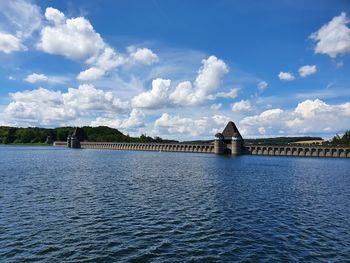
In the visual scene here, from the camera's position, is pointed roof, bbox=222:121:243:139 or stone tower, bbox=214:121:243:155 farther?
pointed roof, bbox=222:121:243:139

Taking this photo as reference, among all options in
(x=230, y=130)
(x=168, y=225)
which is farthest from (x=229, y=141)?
(x=168, y=225)

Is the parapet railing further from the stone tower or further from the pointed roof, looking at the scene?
the pointed roof

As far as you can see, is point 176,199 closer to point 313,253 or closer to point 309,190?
point 313,253

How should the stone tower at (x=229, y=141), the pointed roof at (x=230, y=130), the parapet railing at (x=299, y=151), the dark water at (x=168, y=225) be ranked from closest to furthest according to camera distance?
1. the dark water at (x=168, y=225)
2. the parapet railing at (x=299, y=151)
3. the stone tower at (x=229, y=141)
4. the pointed roof at (x=230, y=130)

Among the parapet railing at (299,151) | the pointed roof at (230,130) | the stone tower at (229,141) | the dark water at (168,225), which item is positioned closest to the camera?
the dark water at (168,225)

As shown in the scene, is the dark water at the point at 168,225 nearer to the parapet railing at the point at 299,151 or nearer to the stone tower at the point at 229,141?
the parapet railing at the point at 299,151

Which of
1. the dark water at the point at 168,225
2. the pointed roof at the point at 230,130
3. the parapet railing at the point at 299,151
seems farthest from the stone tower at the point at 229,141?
the dark water at the point at 168,225

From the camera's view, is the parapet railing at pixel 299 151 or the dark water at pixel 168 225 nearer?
the dark water at pixel 168 225

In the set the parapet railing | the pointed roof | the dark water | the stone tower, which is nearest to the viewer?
the dark water

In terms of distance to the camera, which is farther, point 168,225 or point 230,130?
point 230,130

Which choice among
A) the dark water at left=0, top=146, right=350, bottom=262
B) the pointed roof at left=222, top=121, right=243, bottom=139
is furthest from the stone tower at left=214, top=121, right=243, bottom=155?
the dark water at left=0, top=146, right=350, bottom=262

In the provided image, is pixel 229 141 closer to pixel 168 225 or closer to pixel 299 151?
pixel 299 151

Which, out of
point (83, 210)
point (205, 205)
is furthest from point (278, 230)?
point (83, 210)

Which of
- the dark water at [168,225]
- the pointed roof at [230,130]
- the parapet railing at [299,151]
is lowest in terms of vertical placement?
the dark water at [168,225]
